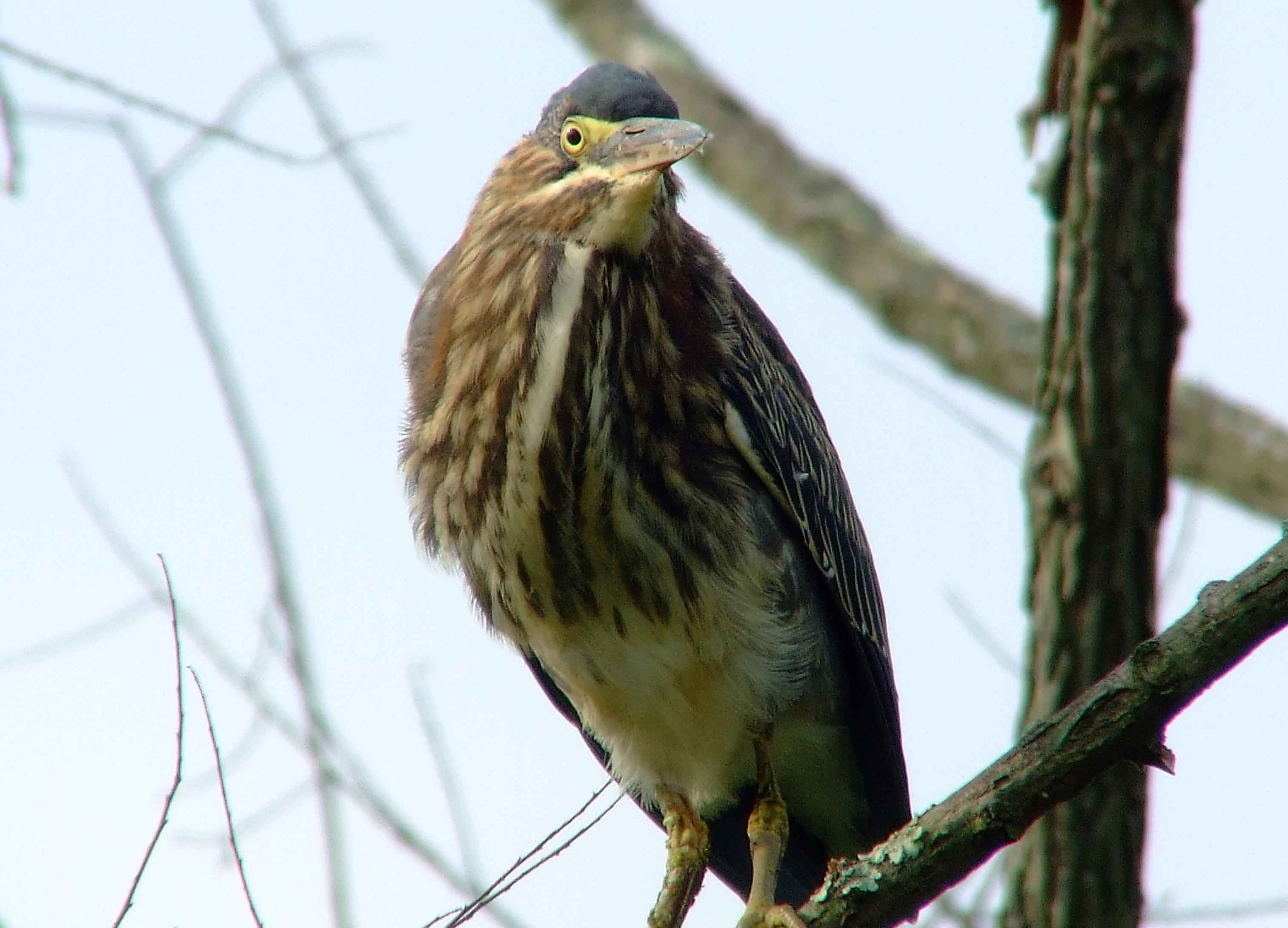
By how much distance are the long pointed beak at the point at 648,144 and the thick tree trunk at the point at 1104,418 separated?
85 centimetres

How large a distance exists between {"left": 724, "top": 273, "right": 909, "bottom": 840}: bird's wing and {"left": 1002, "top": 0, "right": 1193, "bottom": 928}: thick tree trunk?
41 cm

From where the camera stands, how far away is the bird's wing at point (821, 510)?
12.1 ft

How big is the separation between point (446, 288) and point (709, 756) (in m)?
1.33

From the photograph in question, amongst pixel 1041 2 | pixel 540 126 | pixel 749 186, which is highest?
pixel 749 186

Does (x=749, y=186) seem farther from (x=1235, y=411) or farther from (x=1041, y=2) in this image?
(x=1041, y=2)

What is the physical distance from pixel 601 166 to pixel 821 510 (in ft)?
3.46

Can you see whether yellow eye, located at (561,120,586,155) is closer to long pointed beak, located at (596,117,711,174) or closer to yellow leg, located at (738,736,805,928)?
long pointed beak, located at (596,117,711,174)

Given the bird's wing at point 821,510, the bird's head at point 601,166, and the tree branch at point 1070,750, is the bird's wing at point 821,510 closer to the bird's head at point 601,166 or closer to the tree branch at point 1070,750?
the bird's head at point 601,166

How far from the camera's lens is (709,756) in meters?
3.88

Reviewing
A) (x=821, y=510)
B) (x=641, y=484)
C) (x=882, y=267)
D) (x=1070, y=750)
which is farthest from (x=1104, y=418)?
(x=882, y=267)

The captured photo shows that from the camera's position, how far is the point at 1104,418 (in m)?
3.50

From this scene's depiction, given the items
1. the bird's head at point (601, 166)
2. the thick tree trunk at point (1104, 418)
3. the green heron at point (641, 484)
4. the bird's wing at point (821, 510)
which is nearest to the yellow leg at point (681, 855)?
the green heron at point (641, 484)

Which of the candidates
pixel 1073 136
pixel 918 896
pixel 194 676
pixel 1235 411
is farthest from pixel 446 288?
pixel 1235 411

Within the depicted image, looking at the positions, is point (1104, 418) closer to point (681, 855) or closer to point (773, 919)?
point (773, 919)
